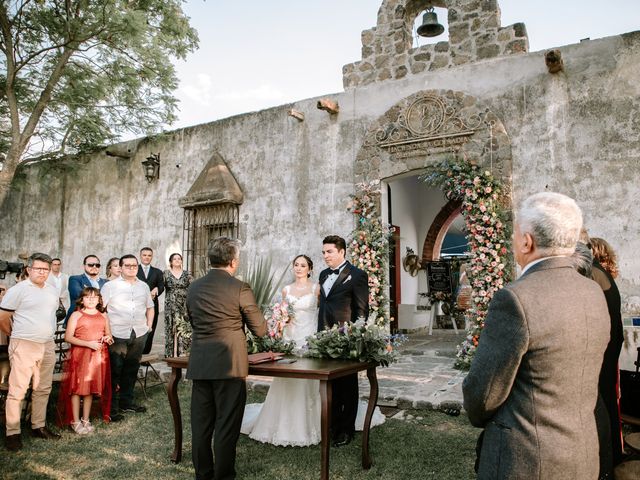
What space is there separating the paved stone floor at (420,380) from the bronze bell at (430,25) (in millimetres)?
5114

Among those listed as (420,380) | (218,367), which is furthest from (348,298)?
(420,380)

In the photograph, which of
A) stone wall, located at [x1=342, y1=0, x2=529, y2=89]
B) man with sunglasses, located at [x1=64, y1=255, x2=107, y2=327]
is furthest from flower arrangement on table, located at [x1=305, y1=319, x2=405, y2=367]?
stone wall, located at [x1=342, y1=0, x2=529, y2=89]

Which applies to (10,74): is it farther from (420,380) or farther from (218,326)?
(420,380)

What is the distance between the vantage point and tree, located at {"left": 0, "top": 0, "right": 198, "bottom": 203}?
9984 mm

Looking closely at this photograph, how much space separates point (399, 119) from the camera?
316 inches

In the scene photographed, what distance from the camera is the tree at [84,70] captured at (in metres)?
9.98

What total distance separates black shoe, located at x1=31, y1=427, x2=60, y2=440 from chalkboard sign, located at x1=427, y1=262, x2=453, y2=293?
8.18 meters

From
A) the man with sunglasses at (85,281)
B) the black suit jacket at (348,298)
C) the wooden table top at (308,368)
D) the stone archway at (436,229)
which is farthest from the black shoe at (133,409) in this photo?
the stone archway at (436,229)

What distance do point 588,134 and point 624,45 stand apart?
3.95 feet

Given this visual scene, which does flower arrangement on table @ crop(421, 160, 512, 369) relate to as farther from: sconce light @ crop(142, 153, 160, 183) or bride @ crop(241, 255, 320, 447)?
sconce light @ crop(142, 153, 160, 183)

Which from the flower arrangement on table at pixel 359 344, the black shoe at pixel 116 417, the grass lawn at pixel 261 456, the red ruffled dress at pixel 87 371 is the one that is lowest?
the grass lawn at pixel 261 456

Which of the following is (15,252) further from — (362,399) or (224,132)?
(362,399)

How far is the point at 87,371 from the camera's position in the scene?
4.81 m

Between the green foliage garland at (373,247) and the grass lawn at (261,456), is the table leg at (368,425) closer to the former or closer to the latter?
the grass lawn at (261,456)
